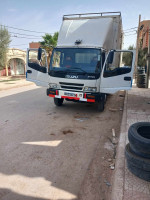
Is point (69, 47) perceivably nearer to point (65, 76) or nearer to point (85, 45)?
point (85, 45)

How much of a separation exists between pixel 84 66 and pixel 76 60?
398 millimetres

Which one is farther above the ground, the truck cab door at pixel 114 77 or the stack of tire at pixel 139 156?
the truck cab door at pixel 114 77

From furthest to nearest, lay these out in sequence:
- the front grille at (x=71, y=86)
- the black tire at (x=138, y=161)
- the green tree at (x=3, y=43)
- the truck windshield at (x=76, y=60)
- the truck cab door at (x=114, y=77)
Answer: the green tree at (x=3, y=43) < the front grille at (x=71, y=86) < the truck windshield at (x=76, y=60) < the truck cab door at (x=114, y=77) < the black tire at (x=138, y=161)

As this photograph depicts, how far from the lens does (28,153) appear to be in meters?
3.54

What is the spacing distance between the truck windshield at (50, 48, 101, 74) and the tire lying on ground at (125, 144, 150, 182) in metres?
3.50

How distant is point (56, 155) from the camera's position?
11.4ft

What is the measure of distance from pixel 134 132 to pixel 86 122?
284 cm

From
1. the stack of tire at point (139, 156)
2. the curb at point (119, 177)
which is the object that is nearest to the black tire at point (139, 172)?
the stack of tire at point (139, 156)

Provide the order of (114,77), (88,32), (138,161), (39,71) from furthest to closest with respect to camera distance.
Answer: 1. (39,71)
2. (88,32)
3. (114,77)
4. (138,161)

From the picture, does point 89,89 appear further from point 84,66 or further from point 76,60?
point 76,60

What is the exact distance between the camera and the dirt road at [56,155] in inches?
99.5

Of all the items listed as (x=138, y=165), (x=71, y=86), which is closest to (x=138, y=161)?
(x=138, y=165)

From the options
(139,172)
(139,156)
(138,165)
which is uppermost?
(139,156)

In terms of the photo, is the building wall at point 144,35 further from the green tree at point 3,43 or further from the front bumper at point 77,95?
the green tree at point 3,43
